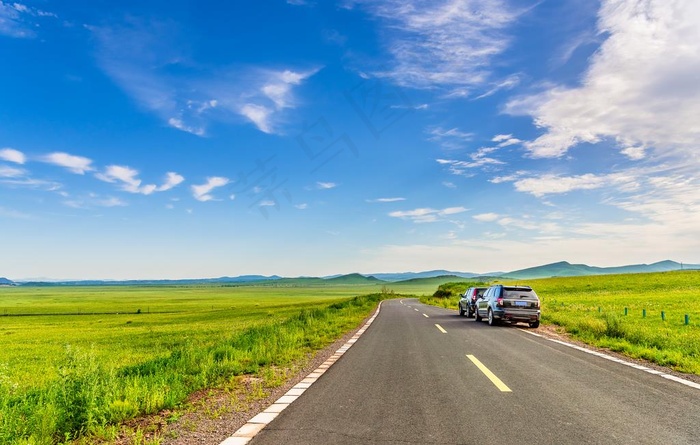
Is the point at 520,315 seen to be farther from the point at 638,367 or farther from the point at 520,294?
the point at 638,367

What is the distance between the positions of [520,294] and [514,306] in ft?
2.23

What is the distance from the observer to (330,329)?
17844 mm

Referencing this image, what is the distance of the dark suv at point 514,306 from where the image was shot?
1856 cm

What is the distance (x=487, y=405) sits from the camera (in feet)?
19.7

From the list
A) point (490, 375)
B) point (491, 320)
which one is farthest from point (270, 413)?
point (491, 320)

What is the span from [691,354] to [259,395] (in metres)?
10.6

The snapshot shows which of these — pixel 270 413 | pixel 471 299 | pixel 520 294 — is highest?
pixel 520 294

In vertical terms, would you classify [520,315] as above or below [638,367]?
above

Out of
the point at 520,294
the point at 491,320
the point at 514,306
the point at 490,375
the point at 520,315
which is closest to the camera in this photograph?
the point at 490,375

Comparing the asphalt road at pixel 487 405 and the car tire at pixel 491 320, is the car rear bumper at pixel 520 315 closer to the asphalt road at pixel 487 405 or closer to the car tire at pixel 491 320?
the car tire at pixel 491 320

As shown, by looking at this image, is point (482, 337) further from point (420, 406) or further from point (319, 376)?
point (420, 406)

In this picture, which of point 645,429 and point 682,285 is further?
point 682,285

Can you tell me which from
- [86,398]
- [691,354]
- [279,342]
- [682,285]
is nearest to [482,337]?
[691,354]

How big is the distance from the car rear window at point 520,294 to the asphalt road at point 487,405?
8777 mm
